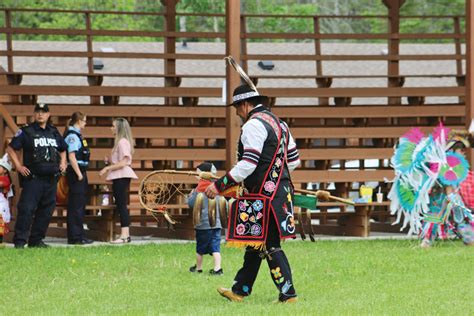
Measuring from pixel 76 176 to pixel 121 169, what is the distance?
0.58m

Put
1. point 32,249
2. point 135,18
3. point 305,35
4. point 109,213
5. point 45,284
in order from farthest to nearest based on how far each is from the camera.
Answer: point 135,18 → point 305,35 → point 109,213 → point 32,249 → point 45,284

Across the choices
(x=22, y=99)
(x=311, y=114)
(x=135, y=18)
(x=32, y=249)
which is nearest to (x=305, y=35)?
(x=311, y=114)

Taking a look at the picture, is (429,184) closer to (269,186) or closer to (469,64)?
(469,64)

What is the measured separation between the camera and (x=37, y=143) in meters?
15.3

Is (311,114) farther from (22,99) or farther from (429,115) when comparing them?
(22,99)

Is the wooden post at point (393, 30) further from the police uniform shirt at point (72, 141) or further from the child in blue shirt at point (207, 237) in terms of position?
the child in blue shirt at point (207, 237)

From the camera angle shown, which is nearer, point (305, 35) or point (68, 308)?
point (68, 308)

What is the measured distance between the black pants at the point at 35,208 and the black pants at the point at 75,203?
525 millimetres

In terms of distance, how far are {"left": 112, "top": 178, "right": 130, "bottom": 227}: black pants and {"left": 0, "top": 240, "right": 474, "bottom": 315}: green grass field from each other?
3.04 feet

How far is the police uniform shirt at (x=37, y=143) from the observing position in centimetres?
1527

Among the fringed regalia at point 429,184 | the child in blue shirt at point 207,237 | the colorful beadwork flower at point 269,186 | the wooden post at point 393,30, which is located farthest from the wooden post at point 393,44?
the colorful beadwork flower at point 269,186

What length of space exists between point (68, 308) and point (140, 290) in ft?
4.10

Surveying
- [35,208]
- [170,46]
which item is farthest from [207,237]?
[170,46]

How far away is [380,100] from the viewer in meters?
29.1
